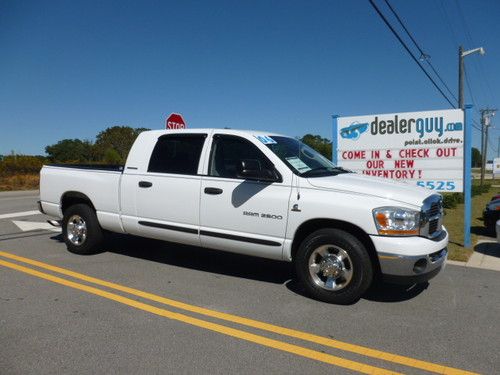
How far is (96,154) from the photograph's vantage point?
190 ft

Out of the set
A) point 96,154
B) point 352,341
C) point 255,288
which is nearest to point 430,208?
point 352,341

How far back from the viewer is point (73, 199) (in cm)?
688

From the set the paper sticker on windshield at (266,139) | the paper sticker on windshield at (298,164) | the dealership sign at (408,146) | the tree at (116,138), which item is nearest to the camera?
the paper sticker on windshield at (298,164)

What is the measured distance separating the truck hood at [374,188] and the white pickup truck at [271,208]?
0.04 ft

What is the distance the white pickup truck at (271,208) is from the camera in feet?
14.6

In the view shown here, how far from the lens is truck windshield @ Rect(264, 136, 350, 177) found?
5.13 metres

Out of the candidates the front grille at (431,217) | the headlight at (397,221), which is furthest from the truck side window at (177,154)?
the front grille at (431,217)

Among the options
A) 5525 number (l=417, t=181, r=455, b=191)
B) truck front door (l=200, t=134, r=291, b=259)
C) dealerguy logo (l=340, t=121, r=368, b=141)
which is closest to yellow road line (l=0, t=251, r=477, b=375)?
truck front door (l=200, t=134, r=291, b=259)

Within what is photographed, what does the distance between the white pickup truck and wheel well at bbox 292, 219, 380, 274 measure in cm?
1

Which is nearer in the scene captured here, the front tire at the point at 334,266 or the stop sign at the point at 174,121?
the front tire at the point at 334,266

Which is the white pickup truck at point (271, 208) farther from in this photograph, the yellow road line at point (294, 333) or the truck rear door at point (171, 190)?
the yellow road line at point (294, 333)

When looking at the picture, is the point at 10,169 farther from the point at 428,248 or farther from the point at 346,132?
the point at 428,248

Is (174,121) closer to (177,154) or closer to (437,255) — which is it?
(177,154)

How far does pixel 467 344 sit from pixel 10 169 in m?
35.1
